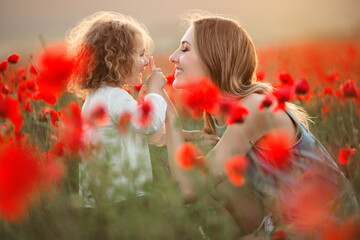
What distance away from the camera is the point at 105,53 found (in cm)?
241

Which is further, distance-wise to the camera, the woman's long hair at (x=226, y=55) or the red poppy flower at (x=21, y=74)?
the red poppy flower at (x=21, y=74)

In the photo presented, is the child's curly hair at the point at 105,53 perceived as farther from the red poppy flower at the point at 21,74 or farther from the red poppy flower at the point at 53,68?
the red poppy flower at the point at 21,74

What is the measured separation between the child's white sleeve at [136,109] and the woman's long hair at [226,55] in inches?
14.9

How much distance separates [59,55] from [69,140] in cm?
38

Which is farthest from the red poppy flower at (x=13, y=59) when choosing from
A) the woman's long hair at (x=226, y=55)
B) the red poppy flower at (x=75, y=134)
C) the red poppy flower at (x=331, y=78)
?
the red poppy flower at (x=331, y=78)

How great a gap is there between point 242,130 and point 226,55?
20.5 inches

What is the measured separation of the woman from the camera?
6.68 feet

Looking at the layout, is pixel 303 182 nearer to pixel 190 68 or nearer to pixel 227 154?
pixel 227 154

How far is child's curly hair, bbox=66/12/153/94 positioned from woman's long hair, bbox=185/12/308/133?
37cm

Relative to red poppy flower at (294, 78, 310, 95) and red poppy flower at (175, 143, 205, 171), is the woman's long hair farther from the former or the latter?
red poppy flower at (175, 143, 205, 171)

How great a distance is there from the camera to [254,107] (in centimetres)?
209

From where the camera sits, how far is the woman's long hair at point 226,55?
235 centimetres

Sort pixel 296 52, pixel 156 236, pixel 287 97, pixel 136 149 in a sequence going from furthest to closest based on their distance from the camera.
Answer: pixel 296 52 → pixel 136 149 → pixel 287 97 → pixel 156 236

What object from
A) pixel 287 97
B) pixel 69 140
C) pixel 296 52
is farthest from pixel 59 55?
pixel 296 52
